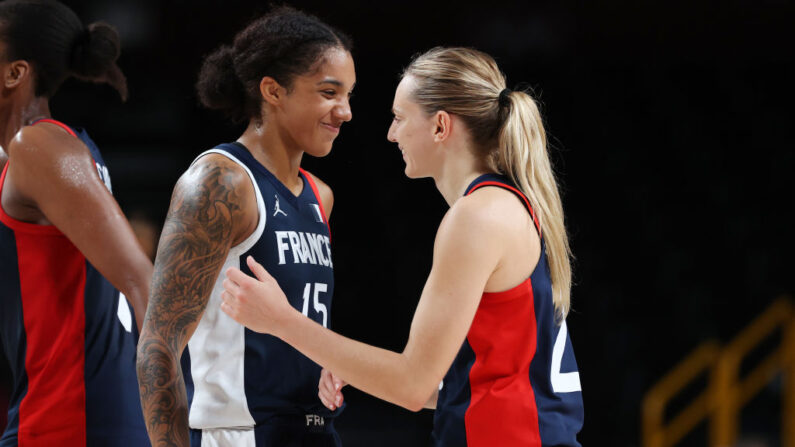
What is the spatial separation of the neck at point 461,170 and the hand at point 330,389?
0.52 meters

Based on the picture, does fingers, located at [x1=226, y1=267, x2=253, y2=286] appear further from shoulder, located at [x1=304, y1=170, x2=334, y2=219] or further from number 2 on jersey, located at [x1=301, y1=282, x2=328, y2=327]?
shoulder, located at [x1=304, y1=170, x2=334, y2=219]

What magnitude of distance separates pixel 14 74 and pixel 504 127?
131 cm

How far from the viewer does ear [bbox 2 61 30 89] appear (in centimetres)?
236

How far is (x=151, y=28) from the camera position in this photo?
9.38m

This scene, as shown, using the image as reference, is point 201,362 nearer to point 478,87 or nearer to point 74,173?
point 74,173

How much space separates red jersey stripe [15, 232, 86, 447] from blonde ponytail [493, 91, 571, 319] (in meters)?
1.11

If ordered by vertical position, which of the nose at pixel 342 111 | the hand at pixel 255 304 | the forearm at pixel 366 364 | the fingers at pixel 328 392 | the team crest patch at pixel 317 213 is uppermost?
the nose at pixel 342 111

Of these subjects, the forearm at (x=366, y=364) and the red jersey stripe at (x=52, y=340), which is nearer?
the forearm at (x=366, y=364)

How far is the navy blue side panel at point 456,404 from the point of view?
200 centimetres

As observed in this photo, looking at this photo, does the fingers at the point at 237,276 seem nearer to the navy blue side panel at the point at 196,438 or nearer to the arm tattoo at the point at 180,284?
the arm tattoo at the point at 180,284

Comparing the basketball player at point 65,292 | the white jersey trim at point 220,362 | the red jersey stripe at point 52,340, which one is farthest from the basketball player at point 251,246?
the red jersey stripe at point 52,340

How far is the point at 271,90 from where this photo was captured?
2.46m

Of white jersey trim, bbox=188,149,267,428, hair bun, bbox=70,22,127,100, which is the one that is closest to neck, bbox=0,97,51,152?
hair bun, bbox=70,22,127,100

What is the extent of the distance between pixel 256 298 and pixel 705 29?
9006 millimetres
